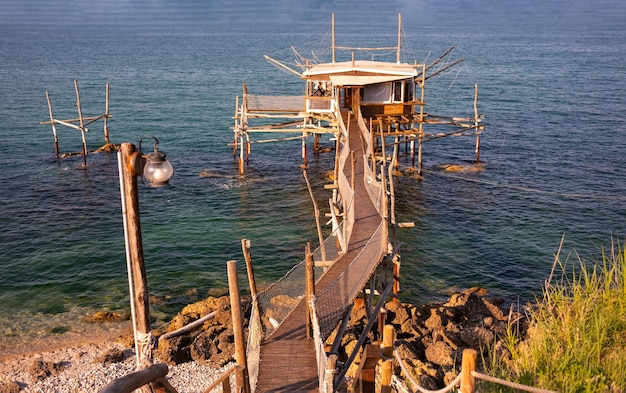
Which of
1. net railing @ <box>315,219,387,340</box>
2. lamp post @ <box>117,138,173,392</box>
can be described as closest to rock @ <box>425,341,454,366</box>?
net railing @ <box>315,219,387,340</box>

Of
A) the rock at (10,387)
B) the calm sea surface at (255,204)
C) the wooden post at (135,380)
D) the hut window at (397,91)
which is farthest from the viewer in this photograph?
the hut window at (397,91)

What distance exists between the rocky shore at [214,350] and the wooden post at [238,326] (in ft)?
15.2

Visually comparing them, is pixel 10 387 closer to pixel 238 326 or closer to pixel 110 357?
pixel 110 357

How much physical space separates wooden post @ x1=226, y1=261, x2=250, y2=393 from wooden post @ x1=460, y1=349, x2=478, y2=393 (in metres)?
5.39

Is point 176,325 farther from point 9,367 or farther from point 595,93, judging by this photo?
point 595,93

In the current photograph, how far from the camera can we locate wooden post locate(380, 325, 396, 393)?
980 centimetres

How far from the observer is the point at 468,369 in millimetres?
7344

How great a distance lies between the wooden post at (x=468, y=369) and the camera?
7.31 m

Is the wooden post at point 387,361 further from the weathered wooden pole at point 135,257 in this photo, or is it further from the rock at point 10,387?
the rock at point 10,387

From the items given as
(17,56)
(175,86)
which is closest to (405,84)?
(175,86)

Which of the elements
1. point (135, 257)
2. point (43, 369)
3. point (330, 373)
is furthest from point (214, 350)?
point (135, 257)

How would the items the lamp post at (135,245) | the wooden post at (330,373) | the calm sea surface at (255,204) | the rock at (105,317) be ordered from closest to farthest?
the lamp post at (135,245), the wooden post at (330,373), the rock at (105,317), the calm sea surface at (255,204)

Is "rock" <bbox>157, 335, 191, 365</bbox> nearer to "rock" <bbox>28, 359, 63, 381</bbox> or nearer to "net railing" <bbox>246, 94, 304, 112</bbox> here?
"rock" <bbox>28, 359, 63, 381</bbox>

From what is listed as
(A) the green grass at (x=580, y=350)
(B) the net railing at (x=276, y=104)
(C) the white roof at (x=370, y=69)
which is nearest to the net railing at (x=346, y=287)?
(A) the green grass at (x=580, y=350)
